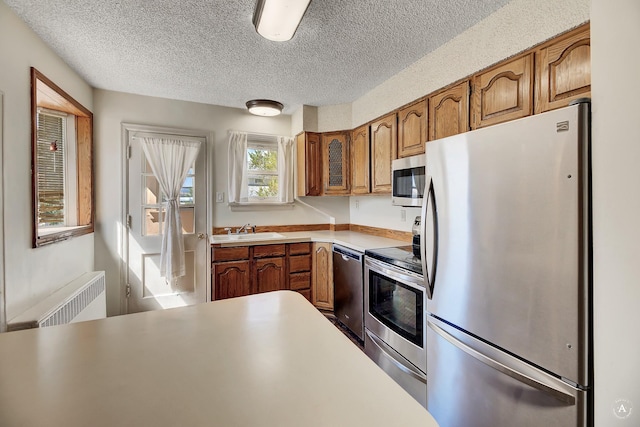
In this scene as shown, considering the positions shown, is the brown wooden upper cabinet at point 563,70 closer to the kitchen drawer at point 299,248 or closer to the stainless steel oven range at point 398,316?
the stainless steel oven range at point 398,316

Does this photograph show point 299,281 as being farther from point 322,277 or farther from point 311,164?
point 311,164

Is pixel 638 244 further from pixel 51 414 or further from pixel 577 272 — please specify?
pixel 51 414

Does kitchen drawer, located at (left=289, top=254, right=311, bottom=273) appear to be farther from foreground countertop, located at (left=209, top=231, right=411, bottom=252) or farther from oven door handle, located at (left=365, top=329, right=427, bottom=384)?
oven door handle, located at (left=365, top=329, right=427, bottom=384)

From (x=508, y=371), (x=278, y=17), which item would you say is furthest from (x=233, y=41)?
(x=508, y=371)

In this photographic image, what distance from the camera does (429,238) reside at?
1.49 m

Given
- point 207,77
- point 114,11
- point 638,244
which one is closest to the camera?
point 638,244

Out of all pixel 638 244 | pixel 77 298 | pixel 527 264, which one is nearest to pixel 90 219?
pixel 77 298

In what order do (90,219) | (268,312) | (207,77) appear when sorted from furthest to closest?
(90,219) < (207,77) < (268,312)

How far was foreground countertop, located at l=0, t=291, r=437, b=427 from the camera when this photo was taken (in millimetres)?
469

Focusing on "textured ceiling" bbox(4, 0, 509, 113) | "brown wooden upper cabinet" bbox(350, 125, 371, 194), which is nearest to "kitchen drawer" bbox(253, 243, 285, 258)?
"brown wooden upper cabinet" bbox(350, 125, 371, 194)

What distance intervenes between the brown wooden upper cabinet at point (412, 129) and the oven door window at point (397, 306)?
1000 mm

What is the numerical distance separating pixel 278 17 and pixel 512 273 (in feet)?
5.52

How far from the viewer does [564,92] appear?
4.24ft

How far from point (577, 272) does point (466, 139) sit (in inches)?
26.3
